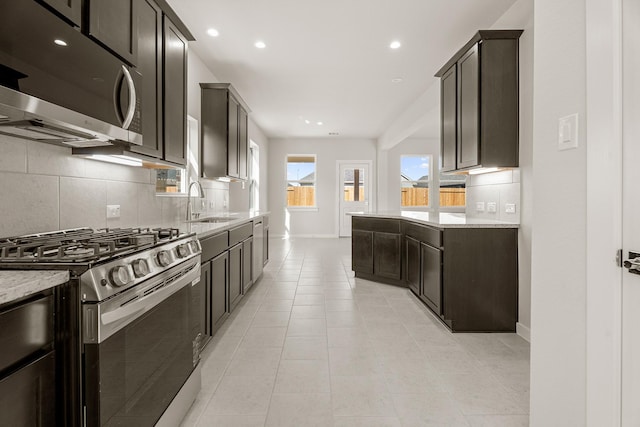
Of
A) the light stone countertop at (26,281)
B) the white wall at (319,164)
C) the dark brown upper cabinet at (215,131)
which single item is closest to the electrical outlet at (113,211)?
the light stone countertop at (26,281)

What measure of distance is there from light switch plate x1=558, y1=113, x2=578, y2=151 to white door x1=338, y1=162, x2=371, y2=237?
8.53 metres

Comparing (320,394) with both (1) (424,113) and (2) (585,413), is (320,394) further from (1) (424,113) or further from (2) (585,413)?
(1) (424,113)

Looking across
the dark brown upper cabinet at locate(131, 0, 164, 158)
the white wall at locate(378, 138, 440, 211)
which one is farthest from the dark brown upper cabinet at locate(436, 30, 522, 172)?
the white wall at locate(378, 138, 440, 211)

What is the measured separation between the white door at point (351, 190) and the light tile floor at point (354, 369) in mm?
6080

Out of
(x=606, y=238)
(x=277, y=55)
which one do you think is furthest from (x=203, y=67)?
(x=606, y=238)

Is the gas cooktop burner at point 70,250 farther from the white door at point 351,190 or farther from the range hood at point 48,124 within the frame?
the white door at point 351,190

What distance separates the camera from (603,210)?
1080mm

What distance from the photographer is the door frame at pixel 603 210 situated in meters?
1.04

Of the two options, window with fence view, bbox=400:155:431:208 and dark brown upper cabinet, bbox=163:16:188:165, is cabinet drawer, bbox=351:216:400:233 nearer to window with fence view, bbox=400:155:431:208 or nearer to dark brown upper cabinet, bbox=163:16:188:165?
dark brown upper cabinet, bbox=163:16:188:165

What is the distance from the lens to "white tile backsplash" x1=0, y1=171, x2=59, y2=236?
5.25 ft

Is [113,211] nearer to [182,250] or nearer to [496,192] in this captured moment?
[182,250]

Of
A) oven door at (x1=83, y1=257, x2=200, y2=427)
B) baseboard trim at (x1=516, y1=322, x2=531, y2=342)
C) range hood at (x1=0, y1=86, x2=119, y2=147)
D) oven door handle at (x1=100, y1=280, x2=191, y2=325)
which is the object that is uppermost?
range hood at (x1=0, y1=86, x2=119, y2=147)

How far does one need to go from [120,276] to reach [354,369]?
1652 mm

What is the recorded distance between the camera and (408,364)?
92.8 inches
